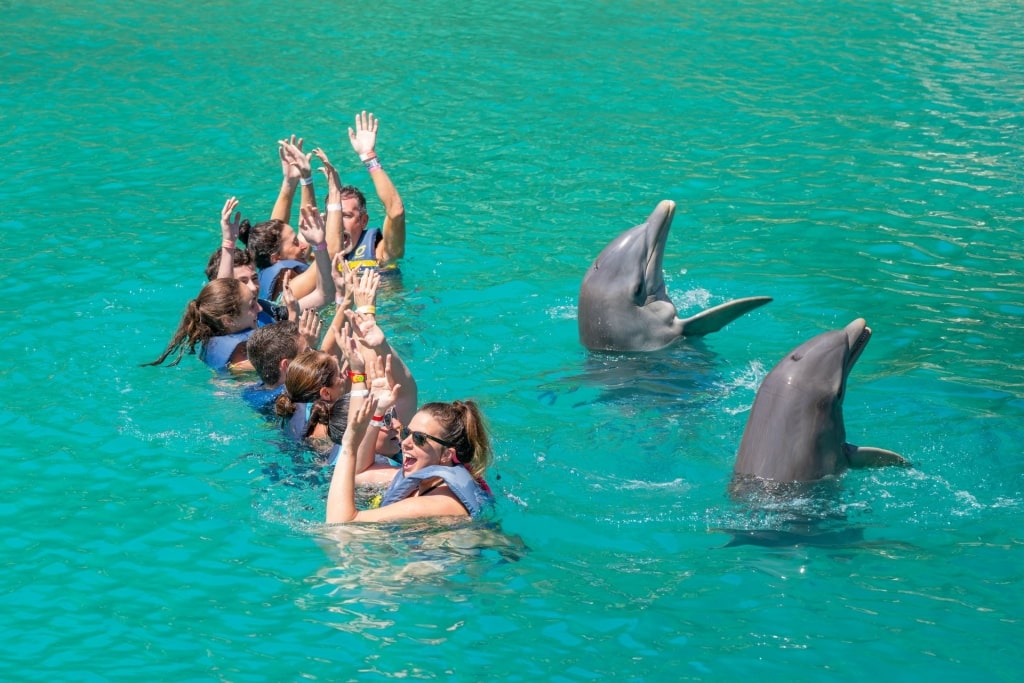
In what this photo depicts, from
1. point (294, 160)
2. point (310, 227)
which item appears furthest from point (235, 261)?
point (310, 227)

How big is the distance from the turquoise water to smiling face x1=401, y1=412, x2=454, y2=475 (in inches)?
15.6

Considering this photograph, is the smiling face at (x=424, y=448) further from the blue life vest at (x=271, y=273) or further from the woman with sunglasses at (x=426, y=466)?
the blue life vest at (x=271, y=273)

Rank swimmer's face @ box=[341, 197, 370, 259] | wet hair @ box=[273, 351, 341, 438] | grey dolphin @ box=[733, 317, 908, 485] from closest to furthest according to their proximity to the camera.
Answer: grey dolphin @ box=[733, 317, 908, 485]
wet hair @ box=[273, 351, 341, 438]
swimmer's face @ box=[341, 197, 370, 259]

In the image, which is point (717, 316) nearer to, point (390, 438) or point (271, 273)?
point (390, 438)

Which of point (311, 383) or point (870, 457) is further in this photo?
point (311, 383)

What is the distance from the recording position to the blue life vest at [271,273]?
387 inches

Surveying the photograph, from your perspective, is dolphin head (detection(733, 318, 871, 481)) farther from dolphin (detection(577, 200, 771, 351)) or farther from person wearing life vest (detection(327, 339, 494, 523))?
dolphin (detection(577, 200, 771, 351))

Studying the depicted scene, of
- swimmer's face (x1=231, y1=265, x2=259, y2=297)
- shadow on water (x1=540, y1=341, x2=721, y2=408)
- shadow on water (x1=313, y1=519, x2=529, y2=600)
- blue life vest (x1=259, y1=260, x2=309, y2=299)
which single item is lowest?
shadow on water (x1=313, y1=519, x2=529, y2=600)

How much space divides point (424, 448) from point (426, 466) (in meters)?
0.10

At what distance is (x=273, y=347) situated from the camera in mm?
7598

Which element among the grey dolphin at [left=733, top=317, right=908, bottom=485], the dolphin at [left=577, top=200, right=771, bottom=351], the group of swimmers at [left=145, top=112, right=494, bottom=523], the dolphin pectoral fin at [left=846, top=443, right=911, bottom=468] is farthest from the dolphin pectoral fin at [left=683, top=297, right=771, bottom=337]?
the group of swimmers at [left=145, top=112, right=494, bottom=523]

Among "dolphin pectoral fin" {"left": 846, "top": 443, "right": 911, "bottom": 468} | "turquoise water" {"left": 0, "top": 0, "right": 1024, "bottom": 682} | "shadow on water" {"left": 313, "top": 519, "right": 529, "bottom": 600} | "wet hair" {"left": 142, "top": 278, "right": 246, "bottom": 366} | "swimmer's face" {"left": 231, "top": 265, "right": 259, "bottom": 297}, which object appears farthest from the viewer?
"swimmer's face" {"left": 231, "top": 265, "right": 259, "bottom": 297}

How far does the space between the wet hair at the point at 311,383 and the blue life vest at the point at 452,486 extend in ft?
3.86

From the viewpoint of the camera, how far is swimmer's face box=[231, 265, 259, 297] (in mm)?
9023
